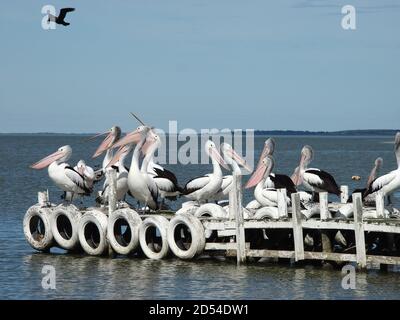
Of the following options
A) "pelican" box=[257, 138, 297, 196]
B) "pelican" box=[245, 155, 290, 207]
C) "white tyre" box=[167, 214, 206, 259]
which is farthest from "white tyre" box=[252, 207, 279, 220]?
"white tyre" box=[167, 214, 206, 259]

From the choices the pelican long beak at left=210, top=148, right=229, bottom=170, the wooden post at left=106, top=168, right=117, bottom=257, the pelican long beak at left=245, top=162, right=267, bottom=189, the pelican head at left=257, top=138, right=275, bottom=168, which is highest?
the pelican head at left=257, top=138, right=275, bottom=168

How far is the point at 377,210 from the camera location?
2291 centimetres

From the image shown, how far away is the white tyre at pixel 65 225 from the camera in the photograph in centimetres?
2531

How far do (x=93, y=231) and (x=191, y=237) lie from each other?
2714mm

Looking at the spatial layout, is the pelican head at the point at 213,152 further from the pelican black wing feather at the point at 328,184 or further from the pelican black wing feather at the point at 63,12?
the pelican black wing feather at the point at 63,12

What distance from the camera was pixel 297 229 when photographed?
22203mm

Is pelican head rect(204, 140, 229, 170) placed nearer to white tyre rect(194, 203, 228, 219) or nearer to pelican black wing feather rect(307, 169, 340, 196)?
white tyre rect(194, 203, 228, 219)

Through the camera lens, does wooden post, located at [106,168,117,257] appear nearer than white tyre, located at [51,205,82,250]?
Yes

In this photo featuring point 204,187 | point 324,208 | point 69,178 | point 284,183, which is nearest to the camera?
point 324,208

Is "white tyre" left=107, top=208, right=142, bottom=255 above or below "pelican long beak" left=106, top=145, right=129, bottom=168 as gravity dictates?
below

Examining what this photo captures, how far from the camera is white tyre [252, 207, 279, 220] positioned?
931 inches

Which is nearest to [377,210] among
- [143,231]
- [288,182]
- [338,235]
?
[338,235]

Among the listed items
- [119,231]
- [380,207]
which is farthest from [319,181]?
[119,231]

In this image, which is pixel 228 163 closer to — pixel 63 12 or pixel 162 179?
pixel 162 179
